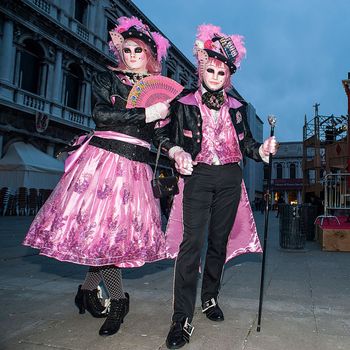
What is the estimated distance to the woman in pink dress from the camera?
2406 mm

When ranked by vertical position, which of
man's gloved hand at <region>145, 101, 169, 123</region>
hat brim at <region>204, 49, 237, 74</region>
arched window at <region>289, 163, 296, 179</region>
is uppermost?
arched window at <region>289, 163, 296, 179</region>

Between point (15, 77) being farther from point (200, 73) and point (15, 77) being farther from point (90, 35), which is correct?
point (200, 73)

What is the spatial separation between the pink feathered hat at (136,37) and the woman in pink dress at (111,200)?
0.01m

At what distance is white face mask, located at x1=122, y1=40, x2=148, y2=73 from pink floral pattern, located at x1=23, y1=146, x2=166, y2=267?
2.31 feet

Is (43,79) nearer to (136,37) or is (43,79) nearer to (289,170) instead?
(136,37)

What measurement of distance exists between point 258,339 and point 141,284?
1893mm

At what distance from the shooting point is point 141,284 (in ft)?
13.3

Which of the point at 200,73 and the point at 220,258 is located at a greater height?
the point at 200,73

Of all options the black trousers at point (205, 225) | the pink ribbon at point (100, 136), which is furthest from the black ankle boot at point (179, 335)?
the pink ribbon at point (100, 136)

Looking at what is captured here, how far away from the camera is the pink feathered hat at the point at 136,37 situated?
2783 millimetres

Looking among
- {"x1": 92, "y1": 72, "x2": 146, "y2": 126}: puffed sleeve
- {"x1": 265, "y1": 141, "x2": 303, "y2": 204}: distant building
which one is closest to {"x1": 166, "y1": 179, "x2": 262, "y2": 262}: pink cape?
{"x1": 92, "y1": 72, "x2": 146, "y2": 126}: puffed sleeve

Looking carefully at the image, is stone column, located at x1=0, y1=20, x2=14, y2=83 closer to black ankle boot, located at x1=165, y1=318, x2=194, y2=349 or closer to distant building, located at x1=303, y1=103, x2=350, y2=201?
distant building, located at x1=303, y1=103, x2=350, y2=201

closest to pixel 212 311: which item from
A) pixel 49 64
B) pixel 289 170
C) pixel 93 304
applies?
pixel 93 304

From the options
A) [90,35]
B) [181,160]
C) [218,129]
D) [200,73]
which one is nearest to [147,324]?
[181,160]
